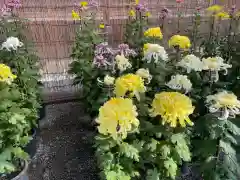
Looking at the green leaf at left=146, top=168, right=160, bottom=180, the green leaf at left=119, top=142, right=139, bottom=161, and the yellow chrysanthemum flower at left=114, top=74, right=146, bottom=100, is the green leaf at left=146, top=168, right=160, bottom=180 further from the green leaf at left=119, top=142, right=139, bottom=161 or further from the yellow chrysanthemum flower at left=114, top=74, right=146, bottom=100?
the yellow chrysanthemum flower at left=114, top=74, right=146, bottom=100

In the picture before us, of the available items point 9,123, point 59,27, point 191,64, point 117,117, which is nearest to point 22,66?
point 9,123

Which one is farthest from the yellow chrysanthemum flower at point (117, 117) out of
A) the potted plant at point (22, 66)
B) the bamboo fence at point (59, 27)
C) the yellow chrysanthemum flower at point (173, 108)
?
the bamboo fence at point (59, 27)

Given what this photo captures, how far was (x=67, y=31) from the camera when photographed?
123 inches

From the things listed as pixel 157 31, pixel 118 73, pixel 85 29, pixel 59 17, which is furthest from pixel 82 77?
pixel 59 17

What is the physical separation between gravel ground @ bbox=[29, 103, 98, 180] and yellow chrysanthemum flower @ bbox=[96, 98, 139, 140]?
2.69 feet

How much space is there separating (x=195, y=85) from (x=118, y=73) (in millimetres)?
553

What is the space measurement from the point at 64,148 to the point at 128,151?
117 centimetres

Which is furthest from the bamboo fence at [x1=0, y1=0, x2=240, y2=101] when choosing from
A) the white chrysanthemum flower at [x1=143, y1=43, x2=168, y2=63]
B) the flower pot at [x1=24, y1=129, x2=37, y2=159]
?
the white chrysanthemum flower at [x1=143, y1=43, x2=168, y2=63]

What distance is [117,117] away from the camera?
4.24 feet

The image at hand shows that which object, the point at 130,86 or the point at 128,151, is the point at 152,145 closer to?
the point at 128,151

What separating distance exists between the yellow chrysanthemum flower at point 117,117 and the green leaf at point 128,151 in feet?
0.32

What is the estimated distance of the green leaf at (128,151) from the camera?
1403 mm

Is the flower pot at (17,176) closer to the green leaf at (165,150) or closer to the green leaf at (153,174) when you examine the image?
the green leaf at (153,174)

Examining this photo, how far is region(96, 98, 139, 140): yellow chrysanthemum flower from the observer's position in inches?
51.0
